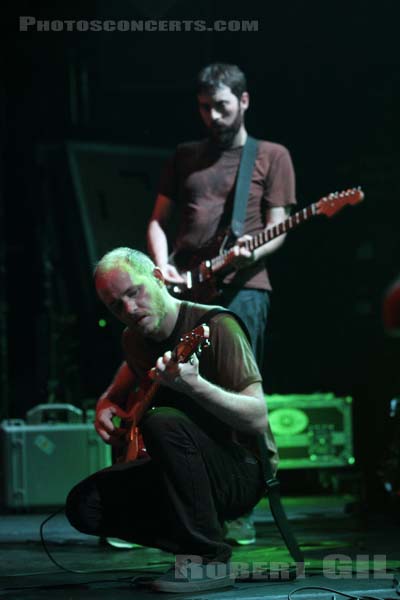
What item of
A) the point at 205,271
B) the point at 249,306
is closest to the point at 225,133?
the point at 205,271

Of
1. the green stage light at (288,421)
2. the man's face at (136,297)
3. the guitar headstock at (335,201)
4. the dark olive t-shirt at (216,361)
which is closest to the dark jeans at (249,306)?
the guitar headstock at (335,201)

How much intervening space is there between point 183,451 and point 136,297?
523 millimetres

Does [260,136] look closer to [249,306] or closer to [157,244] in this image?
[157,244]

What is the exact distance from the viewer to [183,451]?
281cm

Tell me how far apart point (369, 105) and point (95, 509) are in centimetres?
345

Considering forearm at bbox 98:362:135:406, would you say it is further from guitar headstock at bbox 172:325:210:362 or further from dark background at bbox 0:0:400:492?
dark background at bbox 0:0:400:492

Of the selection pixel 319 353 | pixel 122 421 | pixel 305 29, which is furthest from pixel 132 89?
pixel 122 421

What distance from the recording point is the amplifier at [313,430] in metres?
5.23

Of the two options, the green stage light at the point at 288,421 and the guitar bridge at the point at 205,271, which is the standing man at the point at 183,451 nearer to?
the guitar bridge at the point at 205,271

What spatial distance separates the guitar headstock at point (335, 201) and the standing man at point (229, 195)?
0.58 ft

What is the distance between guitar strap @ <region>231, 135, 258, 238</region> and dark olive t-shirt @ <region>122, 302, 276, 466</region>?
95cm

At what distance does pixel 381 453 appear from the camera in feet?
15.7

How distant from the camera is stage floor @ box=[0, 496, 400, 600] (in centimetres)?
275

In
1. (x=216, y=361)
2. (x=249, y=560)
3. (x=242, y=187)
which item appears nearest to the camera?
(x=216, y=361)
